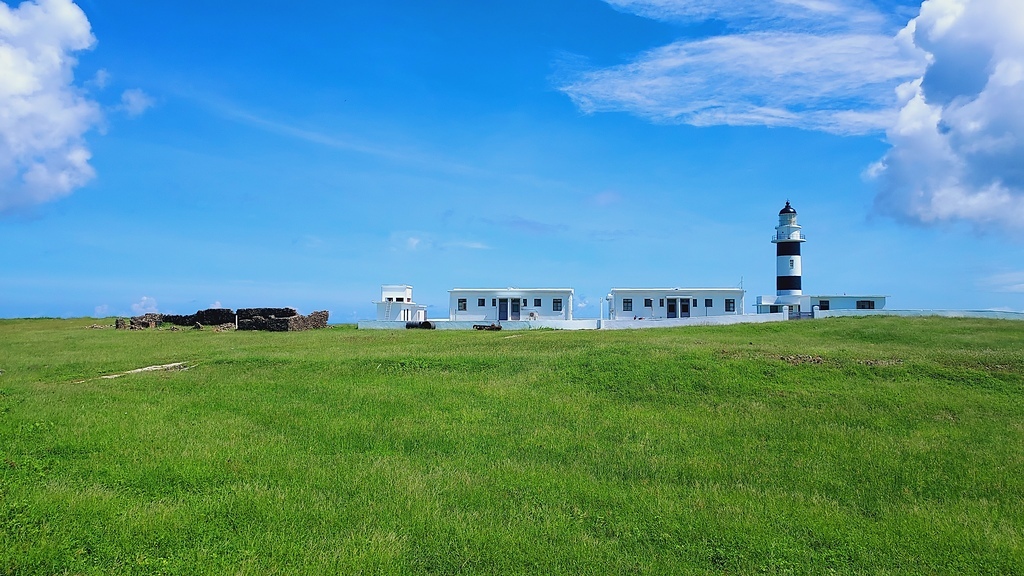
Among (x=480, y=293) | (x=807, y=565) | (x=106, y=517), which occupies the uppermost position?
(x=480, y=293)

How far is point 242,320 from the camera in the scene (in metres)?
46.9

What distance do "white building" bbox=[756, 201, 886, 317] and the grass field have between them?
31.4 metres

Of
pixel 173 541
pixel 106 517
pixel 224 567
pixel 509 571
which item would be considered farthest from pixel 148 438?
pixel 509 571

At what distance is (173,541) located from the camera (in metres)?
7.89

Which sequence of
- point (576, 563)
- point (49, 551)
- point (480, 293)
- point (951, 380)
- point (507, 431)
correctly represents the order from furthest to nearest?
point (480, 293) < point (951, 380) < point (507, 431) < point (576, 563) < point (49, 551)

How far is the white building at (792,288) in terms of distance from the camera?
168 feet

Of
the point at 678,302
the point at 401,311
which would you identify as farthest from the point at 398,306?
the point at 678,302

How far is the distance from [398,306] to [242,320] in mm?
11786

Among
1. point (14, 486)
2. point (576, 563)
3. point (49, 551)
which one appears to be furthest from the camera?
point (14, 486)

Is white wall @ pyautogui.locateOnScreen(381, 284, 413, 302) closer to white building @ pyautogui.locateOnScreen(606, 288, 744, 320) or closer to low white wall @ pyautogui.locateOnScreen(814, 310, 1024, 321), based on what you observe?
white building @ pyautogui.locateOnScreen(606, 288, 744, 320)

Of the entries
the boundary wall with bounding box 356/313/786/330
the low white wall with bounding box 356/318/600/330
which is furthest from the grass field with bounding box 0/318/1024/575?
the low white wall with bounding box 356/318/600/330

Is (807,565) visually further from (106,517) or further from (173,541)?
(106,517)

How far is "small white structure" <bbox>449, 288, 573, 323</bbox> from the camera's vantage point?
5219 centimetres

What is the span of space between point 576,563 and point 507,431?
5.61 metres
